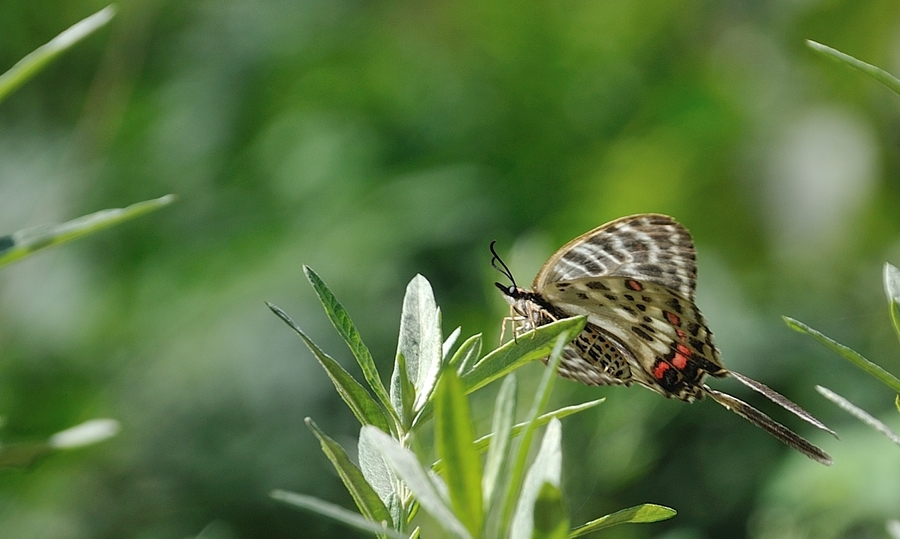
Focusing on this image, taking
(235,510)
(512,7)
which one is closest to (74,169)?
(235,510)

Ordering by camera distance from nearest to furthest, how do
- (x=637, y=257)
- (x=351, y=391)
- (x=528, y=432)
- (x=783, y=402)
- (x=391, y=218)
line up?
1. (x=528, y=432)
2. (x=351, y=391)
3. (x=783, y=402)
4. (x=637, y=257)
5. (x=391, y=218)

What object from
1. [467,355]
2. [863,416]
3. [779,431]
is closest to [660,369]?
[779,431]

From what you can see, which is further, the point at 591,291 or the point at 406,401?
the point at 591,291

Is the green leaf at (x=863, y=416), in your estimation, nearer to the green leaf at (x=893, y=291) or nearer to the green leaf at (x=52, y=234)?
the green leaf at (x=893, y=291)

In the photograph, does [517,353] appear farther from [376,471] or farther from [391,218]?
[391,218]

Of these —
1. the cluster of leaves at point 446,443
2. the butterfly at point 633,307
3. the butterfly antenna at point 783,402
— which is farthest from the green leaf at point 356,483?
the butterfly at point 633,307

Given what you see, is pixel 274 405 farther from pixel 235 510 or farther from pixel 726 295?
pixel 726 295

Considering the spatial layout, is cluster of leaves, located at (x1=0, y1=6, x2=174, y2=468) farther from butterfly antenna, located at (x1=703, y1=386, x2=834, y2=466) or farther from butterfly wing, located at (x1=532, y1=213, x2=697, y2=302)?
butterfly wing, located at (x1=532, y1=213, x2=697, y2=302)
